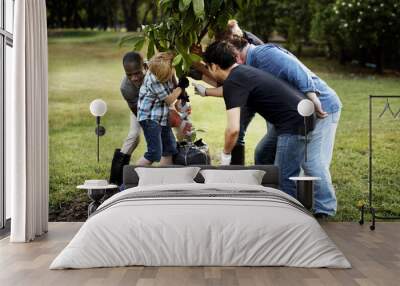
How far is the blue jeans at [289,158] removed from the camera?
22.6ft

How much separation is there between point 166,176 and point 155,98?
924 millimetres

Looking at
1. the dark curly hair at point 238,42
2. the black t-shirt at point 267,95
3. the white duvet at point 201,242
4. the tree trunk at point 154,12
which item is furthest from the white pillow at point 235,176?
the tree trunk at point 154,12

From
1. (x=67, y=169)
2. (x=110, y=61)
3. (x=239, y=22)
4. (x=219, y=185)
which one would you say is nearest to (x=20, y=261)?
(x=219, y=185)

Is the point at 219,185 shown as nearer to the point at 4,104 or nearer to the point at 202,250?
the point at 202,250

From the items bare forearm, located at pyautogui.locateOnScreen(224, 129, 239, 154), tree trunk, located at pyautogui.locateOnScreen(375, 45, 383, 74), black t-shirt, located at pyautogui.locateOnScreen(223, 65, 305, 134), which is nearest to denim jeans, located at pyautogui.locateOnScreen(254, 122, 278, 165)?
black t-shirt, located at pyautogui.locateOnScreen(223, 65, 305, 134)

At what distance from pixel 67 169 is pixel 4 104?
1303 mm

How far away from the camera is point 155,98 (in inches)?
275

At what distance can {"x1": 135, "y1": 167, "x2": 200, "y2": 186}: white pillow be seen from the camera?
256 inches

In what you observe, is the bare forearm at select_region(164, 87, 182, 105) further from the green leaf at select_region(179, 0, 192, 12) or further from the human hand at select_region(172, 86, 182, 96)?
the green leaf at select_region(179, 0, 192, 12)

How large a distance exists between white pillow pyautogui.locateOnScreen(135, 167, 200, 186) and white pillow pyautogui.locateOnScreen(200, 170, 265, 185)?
0.58 ft

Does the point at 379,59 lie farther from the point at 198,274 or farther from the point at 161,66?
the point at 198,274

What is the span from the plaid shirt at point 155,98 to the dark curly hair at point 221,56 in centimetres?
48

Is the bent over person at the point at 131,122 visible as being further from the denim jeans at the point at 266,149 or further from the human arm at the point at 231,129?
the denim jeans at the point at 266,149

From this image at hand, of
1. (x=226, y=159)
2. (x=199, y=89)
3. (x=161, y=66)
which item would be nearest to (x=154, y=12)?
(x=161, y=66)
